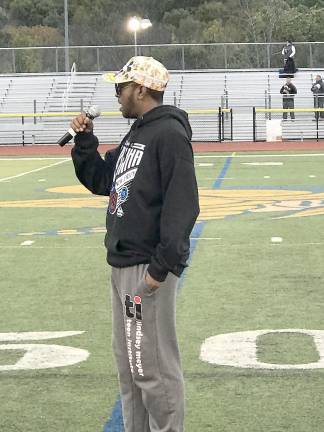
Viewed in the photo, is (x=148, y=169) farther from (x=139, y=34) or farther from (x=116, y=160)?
(x=139, y=34)

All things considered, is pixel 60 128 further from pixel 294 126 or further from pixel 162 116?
pixel 162 116

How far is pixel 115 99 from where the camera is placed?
41062 mm

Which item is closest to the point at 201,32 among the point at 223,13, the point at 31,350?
the point at 223,13

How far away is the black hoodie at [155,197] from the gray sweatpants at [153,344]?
0.10 m

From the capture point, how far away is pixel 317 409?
5449 mm

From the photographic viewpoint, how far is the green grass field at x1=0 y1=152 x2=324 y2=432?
18.0 ft

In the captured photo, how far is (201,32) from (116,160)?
73.6 m

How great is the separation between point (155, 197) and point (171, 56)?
125 feet

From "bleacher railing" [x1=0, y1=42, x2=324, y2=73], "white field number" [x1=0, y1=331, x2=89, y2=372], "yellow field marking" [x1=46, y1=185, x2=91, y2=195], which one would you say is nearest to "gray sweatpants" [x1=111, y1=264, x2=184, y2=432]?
"white field number" [x1=0, y1=331, x2=89, y2=372]

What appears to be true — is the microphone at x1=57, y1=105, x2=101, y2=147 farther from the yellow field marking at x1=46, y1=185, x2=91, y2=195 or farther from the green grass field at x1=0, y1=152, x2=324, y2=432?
the yellow field marking at x1=46, y1=185, x2=91, y2=195

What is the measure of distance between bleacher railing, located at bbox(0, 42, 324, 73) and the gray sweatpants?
3708 cm

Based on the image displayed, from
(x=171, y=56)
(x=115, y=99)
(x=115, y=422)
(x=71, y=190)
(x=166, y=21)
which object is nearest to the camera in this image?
(x=115, y=422)

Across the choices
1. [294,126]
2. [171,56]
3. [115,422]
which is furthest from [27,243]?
[171,56]

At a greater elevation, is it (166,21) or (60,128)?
(166,21)
